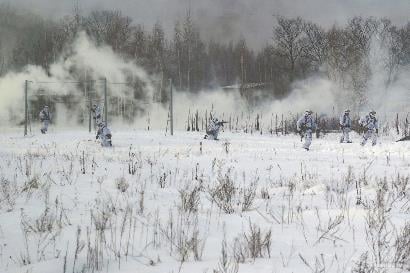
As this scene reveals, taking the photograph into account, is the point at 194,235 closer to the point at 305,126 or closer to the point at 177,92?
the point at 305,126

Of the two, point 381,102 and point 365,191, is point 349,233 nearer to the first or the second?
point 365,191

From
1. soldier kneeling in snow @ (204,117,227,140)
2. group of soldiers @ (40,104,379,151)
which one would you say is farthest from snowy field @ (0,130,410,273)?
soldier kneeling in snow @ (204,117,227,140)

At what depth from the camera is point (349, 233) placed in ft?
13.3

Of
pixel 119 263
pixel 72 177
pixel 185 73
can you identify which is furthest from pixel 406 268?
pixel 185 73

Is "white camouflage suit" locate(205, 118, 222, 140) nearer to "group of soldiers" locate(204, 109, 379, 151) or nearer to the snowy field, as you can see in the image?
"group of soldiers" locate(204, 109, 379, 151)

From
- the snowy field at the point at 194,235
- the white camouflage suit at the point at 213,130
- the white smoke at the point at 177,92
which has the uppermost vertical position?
the white smoke at the point at 177,92

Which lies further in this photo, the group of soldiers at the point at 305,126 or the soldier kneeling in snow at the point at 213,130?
the soldier kneeling in snow at the point at 213,130

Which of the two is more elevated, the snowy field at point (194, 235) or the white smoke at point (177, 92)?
the white smoke at point (177, 92)

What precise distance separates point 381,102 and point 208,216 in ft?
136

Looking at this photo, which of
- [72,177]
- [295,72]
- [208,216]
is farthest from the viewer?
[295,72]

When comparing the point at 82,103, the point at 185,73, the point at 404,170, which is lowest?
the point at 404,170

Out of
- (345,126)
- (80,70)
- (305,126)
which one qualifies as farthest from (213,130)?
(80,70)

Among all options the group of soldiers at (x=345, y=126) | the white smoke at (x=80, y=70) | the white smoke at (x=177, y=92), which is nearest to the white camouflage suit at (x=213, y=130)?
the group of soldiers at (x=345, y=126)

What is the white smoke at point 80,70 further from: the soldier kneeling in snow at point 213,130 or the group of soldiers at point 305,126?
the soldier kneeling in snow at point 213,130
